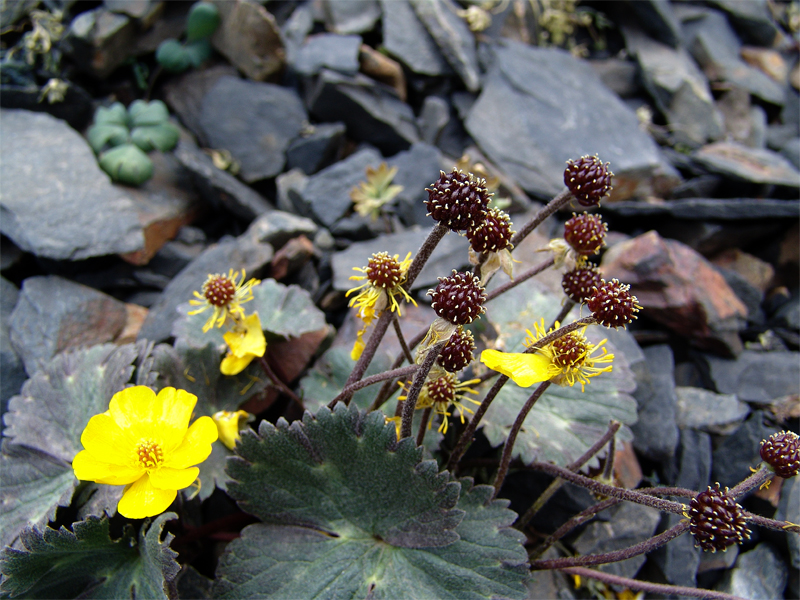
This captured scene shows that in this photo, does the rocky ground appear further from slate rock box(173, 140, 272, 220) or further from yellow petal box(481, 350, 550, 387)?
yellow petal box(481, 350, 550, 387)

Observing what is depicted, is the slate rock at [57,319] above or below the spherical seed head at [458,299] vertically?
below

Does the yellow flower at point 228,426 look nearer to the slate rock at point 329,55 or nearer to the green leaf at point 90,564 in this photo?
the green leaf at point 90,564

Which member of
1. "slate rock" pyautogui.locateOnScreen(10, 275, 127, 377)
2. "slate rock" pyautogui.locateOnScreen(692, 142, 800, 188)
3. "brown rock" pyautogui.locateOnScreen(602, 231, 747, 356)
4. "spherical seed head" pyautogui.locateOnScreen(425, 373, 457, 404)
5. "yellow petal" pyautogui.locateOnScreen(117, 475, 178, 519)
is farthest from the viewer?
"slate rock" pyautogui.locateOnScreen(692, 142, 800, 188)

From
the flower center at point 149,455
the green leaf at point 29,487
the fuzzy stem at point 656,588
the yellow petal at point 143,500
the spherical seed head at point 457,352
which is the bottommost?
the fuzzy stem at point 656,588

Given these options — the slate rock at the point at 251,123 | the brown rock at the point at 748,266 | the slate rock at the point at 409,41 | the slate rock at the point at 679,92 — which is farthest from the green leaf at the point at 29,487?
the slate rock at the point at 679,92

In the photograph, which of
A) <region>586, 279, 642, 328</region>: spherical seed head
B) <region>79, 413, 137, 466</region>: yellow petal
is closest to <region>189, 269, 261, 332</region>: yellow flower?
<region>79, 413, 137, 466</region>: yellow petal
